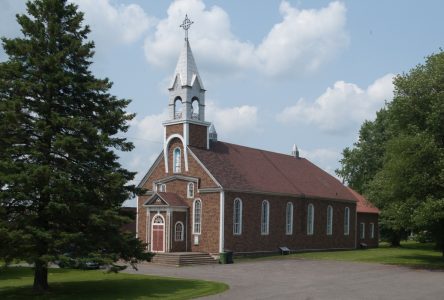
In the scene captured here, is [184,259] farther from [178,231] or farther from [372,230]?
[372,230]

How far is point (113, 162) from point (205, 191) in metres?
19.3

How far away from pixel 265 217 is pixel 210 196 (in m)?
6.05

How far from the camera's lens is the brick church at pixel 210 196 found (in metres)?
43.5

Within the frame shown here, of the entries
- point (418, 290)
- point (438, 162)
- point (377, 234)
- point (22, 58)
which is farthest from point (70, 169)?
point (377, 234)

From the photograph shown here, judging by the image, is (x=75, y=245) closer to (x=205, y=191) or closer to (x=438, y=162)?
(x=205, y=191)

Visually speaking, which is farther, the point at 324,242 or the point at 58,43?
the point at 324,242

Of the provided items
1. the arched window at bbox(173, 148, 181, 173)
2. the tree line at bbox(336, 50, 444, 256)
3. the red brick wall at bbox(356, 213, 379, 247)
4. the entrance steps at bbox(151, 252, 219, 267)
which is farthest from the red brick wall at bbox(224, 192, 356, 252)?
the tree line at bbox(336, 50, 444, 256)

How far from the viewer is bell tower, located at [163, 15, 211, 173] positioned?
45.2m

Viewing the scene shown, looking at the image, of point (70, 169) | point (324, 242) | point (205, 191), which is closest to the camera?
point (70, 169)

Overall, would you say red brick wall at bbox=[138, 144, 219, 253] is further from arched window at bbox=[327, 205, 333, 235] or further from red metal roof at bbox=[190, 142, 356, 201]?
arched window at bbox=[327, 205, 333, 235]

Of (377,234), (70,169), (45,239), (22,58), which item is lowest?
(377,234)

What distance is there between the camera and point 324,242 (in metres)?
54.1

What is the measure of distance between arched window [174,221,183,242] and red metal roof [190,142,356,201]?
15.6 ft

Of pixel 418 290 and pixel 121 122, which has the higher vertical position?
pixel 121 122
